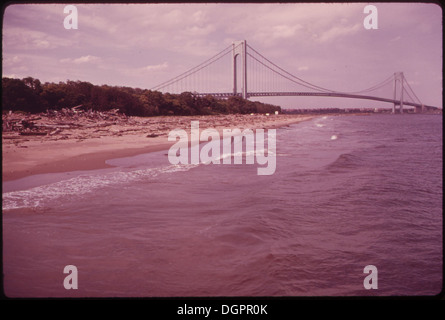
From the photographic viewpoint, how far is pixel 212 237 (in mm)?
2812

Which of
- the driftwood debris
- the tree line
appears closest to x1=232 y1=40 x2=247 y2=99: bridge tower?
the tree line

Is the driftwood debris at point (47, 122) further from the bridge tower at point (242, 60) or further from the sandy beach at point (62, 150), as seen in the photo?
the bridge tower at point (242, 60)

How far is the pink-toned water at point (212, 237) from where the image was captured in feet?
6.70

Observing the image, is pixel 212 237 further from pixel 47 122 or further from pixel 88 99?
pixel 88 99

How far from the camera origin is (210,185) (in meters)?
4.99

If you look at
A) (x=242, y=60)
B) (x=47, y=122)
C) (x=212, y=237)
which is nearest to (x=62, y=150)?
(x=47, y=122)

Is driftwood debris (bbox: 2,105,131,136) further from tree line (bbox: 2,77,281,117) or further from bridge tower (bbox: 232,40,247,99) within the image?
bridge tower (bbox: 232,40,247,99)

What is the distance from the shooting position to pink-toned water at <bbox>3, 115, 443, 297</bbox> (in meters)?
2.04

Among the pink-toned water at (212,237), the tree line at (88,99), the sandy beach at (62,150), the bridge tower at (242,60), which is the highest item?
the bridge tower at (242,60)

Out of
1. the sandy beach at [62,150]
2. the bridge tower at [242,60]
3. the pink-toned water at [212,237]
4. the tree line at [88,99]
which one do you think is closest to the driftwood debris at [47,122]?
the sandy beach at [62,150]

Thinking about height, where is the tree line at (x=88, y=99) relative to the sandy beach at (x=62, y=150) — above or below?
above

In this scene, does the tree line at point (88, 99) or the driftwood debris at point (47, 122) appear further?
the tree line at point (88, 99)

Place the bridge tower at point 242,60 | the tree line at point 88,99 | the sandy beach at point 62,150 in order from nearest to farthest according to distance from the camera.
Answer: the sandy beach at point 62,150 < the tree line at point 88,99 < the bridge tower at point 242,60
